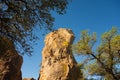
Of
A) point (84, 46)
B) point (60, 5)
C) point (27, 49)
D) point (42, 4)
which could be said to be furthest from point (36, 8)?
point (84, 46)

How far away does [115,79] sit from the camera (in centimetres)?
3938

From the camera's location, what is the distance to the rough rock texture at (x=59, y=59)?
61156mm

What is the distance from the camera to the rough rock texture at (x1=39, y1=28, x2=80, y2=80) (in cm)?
6116

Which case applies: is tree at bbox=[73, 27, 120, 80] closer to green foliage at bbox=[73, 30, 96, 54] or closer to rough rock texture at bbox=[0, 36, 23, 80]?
green foliage at bbox=[73, 30, 96, 54]

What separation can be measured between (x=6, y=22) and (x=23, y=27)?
1534mm

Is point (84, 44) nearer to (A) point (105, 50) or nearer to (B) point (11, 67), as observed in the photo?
(A) point (105, 50)

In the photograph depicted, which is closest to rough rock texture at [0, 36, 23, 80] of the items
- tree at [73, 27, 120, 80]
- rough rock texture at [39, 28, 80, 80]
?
rough rock texture at [39, 28, 80, 80]

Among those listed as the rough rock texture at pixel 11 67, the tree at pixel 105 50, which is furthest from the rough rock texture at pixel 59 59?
the tree at pixel 105 50

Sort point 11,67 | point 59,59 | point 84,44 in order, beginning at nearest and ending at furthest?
point 84,44 → point 11,67 → point 59,59

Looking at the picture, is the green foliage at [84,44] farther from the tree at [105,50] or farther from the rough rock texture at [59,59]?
the rough rock texture at [59,59]

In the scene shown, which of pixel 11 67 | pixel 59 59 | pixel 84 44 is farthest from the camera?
pixel 59 59

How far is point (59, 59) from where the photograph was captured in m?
64.1

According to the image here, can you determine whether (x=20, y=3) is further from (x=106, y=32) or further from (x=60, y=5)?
(x=106, y=32)

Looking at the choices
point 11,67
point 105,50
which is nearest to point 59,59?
point 11,67
